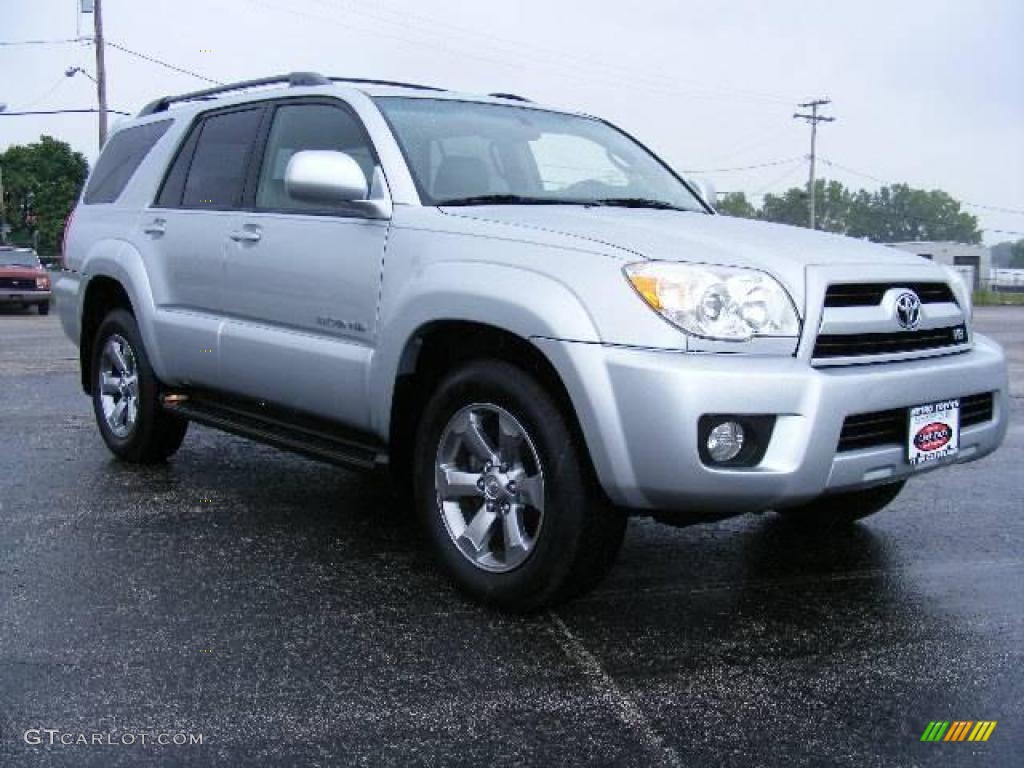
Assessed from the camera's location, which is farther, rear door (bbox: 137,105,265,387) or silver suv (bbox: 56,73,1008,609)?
rear door (bbox: 137,105,265,387)

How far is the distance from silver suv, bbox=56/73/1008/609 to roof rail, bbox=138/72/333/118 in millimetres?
28

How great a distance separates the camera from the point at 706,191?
18.5 feet

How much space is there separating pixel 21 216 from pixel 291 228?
289ft

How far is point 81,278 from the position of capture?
6.30m

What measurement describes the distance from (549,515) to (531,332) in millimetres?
578

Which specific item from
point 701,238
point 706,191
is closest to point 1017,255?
point 706,191

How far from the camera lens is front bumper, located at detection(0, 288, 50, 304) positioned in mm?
24078

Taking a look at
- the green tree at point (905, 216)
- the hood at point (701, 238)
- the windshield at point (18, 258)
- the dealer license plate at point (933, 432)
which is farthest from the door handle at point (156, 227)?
the green tree at point (905, 216)

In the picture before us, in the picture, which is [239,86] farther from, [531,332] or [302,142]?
[531,332]

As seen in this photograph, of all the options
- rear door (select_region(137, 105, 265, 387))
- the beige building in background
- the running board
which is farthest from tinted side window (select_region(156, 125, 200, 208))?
the beige building in background

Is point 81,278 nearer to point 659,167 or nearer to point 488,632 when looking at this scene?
point 659,167

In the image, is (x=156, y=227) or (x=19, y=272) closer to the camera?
(x=156, y=227)

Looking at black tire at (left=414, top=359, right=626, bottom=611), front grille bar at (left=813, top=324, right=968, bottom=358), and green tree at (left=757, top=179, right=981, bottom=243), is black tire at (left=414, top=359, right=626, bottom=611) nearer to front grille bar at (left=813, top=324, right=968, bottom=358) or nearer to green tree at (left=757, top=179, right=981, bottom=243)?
front grille bar at (left=813, top=324, right=968, bottom=358)

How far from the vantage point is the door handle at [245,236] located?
15.8 feet
